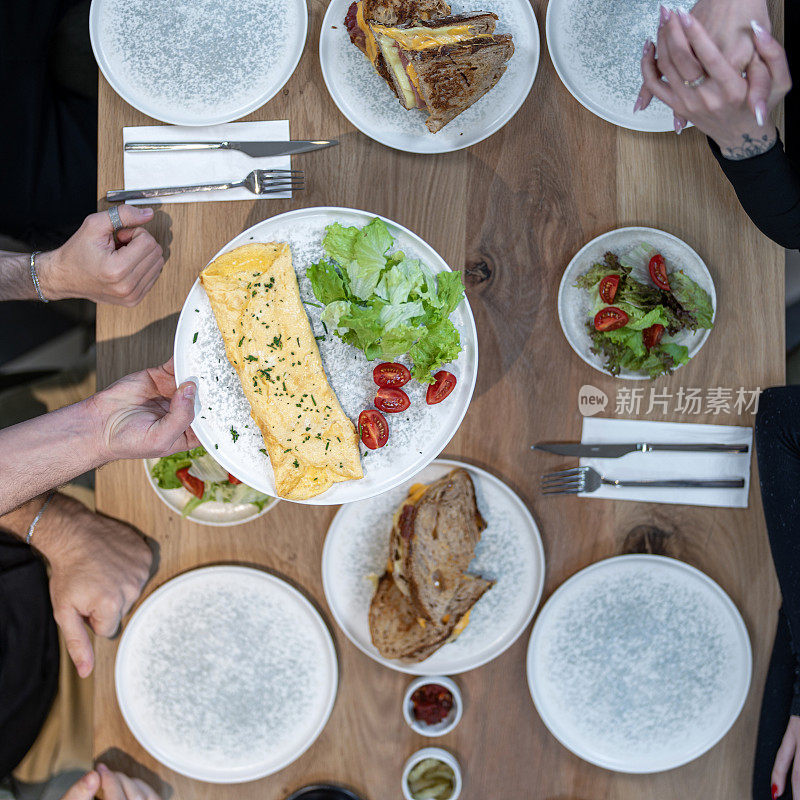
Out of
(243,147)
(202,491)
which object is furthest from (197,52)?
(202,491)

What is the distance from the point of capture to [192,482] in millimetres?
1968

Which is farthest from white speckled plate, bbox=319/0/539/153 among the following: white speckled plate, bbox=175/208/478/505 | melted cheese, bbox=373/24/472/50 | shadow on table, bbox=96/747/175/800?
shadow on table, bbox=96/747/175/800

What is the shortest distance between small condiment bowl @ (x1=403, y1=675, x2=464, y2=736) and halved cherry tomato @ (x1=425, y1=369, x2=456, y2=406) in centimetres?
89

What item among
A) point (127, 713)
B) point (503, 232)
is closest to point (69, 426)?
point (127, 713)

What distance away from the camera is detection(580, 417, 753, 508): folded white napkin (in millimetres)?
1991

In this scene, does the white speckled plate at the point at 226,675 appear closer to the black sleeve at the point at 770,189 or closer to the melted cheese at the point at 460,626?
the melted cheese at the point at 460,626

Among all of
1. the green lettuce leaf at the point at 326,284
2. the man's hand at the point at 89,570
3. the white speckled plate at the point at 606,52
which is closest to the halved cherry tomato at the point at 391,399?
the green lettuce leaf at the point at 326,284

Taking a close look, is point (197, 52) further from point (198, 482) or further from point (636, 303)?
point (636, 303)

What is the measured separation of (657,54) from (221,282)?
4.40 ft

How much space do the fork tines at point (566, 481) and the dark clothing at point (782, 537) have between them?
0.52 m

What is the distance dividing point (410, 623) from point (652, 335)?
1.11 m

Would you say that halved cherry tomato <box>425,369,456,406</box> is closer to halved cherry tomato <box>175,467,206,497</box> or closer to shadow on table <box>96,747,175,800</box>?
halved cherry tomato <box>175,467,206,497</box>

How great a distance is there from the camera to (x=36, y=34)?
7.51 feet

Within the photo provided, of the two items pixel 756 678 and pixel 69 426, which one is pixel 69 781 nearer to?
pixel 69 426
